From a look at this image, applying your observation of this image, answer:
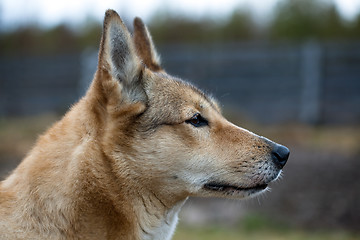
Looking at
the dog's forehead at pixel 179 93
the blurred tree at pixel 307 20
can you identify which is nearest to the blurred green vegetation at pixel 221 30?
the blurred tree at pixel 307 20

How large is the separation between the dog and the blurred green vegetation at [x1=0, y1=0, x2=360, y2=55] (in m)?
16.7

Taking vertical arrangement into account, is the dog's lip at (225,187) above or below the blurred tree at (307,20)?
below

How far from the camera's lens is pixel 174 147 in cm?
349

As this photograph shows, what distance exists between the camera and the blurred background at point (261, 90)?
26.8 ft

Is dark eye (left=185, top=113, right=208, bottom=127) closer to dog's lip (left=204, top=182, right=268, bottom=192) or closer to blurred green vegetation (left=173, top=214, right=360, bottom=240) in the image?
dog's lip (left=204, top=182, right=268, bottom=192)

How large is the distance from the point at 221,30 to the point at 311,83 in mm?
7718

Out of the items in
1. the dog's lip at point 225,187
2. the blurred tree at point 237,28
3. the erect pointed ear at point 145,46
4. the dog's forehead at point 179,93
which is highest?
the blurred tree at point 237,28

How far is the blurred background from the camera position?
8.17m

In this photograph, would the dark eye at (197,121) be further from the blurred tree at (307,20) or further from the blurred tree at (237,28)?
the blurred tree at (237,28)

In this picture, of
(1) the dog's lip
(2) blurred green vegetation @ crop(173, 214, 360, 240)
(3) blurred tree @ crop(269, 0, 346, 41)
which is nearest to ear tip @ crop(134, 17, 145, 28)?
(1) the dog's lip

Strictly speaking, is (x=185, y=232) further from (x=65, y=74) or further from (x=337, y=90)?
(x=65, y=74)

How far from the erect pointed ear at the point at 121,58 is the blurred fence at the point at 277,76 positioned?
11137 millimetres

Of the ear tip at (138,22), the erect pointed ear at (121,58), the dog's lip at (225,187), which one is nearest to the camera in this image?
the erect pointed ear at (121,58)

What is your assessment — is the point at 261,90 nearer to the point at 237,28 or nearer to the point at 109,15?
the point at 237,28
